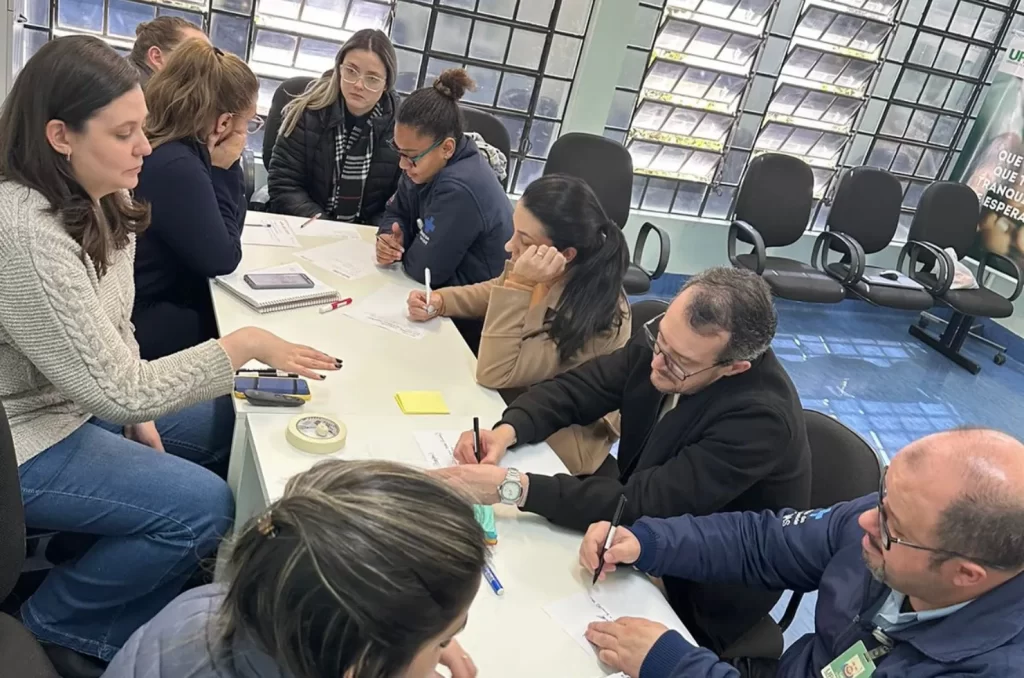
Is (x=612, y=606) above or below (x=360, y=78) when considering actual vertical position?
below

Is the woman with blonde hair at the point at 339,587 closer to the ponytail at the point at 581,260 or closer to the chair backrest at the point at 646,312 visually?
the ponytail at the point at 581,260

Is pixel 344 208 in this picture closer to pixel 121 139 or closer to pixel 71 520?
pixel 121 139

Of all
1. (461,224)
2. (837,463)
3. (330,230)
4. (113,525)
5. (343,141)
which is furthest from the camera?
(343,141)

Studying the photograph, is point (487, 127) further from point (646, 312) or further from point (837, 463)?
point (837, 463)

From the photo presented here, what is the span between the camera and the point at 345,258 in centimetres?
257

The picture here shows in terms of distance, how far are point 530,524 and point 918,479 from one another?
69cm

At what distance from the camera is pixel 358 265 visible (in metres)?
2.54

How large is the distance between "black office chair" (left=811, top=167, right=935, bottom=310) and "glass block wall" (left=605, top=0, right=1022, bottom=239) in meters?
0.50

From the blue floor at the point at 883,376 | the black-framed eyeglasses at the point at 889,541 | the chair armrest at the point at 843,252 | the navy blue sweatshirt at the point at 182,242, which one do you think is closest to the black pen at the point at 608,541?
the black-framed eyeglasses at the point at 889,541

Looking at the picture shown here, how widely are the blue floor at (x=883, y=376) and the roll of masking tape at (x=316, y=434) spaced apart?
2.97m

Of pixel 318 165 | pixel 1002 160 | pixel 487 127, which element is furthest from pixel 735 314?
pixel 1002 160

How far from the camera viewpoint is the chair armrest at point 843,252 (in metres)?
4.31

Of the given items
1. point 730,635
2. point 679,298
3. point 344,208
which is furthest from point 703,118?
point 730,635

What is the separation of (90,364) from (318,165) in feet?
5.77
